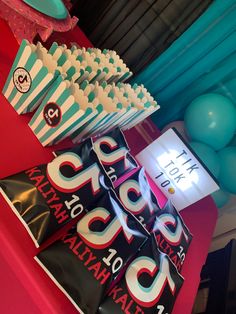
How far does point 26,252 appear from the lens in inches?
31.6

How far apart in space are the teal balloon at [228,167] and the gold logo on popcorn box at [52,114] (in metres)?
1.01

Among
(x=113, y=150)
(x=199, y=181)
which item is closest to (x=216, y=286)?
(x=199, y=181)

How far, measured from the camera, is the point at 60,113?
94 centimetres

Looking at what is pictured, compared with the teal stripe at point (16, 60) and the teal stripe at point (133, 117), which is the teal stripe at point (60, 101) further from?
the teal stripe at point (133, 117)

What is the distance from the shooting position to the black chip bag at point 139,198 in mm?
1062

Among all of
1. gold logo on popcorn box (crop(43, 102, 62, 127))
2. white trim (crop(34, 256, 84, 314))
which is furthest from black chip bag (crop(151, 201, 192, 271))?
gold logo on popcorn box (crop(43, 102, 62, 127))

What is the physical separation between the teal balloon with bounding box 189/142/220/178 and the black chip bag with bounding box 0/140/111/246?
0.70 meters

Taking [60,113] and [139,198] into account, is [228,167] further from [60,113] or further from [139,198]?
[60,113]

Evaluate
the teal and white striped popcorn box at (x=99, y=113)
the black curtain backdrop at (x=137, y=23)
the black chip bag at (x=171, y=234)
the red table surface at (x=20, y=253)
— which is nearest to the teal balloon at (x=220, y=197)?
the red table surface at (x=20, y=253)

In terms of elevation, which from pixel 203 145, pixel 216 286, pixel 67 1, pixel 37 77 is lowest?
pixel 216 286

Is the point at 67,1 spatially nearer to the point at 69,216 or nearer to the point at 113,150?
the point at 113,150

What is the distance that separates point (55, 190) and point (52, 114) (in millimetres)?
245

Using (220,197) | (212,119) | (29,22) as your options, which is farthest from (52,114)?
(220,197)

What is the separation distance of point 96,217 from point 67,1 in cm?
108
